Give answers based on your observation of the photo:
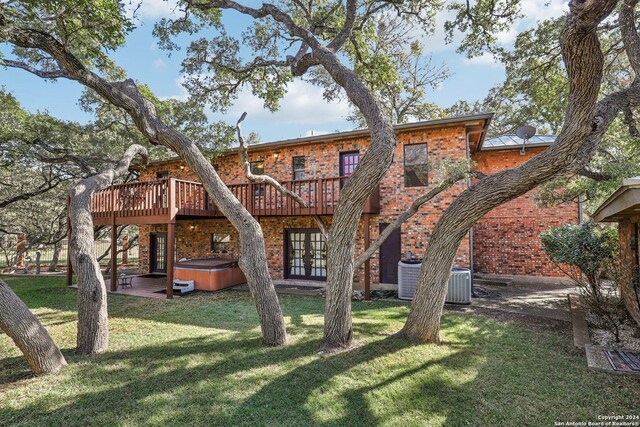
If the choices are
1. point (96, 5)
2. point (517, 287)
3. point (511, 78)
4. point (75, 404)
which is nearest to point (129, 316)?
point (75, 404)

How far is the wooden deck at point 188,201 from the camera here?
9734 mm

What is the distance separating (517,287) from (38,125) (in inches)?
671

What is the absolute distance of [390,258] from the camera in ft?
33.7

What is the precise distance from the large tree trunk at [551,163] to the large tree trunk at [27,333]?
4.90 meters

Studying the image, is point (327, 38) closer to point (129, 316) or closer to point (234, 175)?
point (234, 175)

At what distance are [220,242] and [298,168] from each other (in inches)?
172

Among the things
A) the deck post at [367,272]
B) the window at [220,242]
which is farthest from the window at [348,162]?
the window at [220,242]

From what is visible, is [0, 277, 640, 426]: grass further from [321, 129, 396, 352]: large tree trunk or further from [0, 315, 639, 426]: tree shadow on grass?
[321, 129, 396, 352]: large tree trunk

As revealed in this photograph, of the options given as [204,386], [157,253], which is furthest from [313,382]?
[157,253]

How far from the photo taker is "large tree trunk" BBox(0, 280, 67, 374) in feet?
12.2

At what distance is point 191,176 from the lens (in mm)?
13461

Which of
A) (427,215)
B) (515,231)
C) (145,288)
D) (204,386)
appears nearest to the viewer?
(204,386)

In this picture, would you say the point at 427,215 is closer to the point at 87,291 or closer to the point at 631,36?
the point at 631,36

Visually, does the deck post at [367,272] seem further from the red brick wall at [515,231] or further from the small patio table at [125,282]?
A: the small patio table at [125,282]
